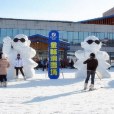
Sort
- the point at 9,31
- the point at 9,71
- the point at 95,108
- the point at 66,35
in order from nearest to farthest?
the point at 95,108
the point at 9,71
the point at 9,31
the point at 66,35

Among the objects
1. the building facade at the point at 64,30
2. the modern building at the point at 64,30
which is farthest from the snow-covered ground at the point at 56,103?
the building facade at the point at 64,30

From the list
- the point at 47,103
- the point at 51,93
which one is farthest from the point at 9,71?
the point at 47,103

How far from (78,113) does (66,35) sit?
132ft

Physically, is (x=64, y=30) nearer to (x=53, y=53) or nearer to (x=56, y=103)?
(x=53, y=53)

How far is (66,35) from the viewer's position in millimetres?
48531

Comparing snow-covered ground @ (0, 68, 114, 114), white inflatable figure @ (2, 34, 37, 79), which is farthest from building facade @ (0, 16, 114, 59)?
snow-covered ground @ (0, 68, 114, 114)

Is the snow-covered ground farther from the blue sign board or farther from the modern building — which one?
the modern building

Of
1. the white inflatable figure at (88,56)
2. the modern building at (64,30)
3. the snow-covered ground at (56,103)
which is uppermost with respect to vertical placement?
the modern building at (64,30)

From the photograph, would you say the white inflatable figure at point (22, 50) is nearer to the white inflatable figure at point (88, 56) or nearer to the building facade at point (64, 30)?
the white inflatable figure at point (88, 56)

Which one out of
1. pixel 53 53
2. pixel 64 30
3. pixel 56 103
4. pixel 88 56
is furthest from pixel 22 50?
pixel 64 30

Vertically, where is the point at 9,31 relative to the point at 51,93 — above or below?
above

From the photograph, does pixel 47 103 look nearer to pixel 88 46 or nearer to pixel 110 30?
pixel 88 46

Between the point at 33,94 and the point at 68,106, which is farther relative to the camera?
the point at 33,94

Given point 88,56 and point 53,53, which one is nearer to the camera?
point 88,56
